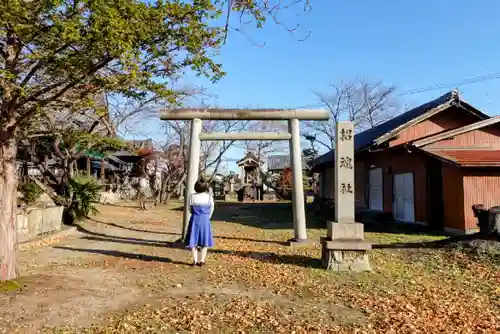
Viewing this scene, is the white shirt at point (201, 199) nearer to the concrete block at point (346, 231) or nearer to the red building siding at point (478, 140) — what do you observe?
the concrete block at point (346, 231)

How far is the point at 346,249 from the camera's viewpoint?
7.36 m

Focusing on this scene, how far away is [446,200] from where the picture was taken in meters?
13.2

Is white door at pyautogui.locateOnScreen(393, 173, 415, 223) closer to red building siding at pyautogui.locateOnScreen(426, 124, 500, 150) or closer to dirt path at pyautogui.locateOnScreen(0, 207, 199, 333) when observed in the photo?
red building siding at pyautogui.locateOnScreen(426, 124, 500, 150)

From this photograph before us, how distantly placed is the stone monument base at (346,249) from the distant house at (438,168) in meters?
6.37

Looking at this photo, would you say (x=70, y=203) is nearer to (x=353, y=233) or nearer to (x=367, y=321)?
(x=353, y=233)

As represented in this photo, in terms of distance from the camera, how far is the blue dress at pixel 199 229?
7557mm

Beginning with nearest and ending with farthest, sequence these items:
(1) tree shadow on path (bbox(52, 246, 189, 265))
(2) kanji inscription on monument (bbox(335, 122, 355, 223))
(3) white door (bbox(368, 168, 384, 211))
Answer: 1. (2) kanji inscription on monument (bbox(335, 122, 355, 223))
2. (1) tree shadow on path (bbox(52, 246, 189, 265))
3. (3) white door (bbox(368, 168, 384, 211))

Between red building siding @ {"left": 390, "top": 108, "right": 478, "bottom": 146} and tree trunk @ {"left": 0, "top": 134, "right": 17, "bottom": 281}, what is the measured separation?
13613 mm

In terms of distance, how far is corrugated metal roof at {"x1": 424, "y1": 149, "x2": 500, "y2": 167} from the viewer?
39.6 feet

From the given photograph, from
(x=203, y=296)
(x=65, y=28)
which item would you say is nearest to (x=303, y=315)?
(x=203, y=296)

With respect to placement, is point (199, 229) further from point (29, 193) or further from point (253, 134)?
point (29, 193)

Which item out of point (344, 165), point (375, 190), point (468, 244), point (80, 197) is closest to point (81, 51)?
point (344, 165)

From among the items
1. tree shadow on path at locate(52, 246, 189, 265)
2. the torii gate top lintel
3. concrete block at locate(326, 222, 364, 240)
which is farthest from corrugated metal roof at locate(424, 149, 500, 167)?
tree shadow on path at locate(52, 246, 189, 265)

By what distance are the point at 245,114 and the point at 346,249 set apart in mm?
4669
